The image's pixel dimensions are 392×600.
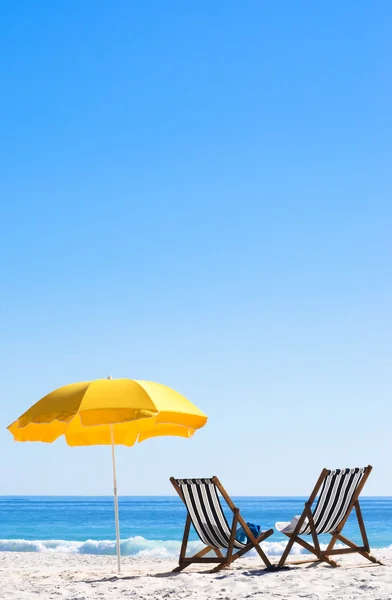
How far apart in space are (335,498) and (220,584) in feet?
4.57

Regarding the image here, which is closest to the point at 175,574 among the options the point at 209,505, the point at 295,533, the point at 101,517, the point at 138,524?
the point at 209,505

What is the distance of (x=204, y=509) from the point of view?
6.48 m

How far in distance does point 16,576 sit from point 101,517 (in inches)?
1289

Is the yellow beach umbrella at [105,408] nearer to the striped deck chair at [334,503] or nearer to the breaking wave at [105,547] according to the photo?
the striped deck chair at [334,503]

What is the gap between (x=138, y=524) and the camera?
33219mm

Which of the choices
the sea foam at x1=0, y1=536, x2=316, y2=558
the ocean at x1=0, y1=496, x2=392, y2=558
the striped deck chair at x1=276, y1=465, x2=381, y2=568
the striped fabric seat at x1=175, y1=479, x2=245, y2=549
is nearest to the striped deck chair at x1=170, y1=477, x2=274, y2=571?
the striped fabric seat at x1=175, y1=479, x2=245, y2=549

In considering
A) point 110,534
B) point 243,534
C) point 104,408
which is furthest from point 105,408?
point 110,534

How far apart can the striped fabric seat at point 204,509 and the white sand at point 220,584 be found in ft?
1.16

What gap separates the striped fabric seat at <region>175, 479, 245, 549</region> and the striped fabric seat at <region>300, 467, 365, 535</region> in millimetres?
789

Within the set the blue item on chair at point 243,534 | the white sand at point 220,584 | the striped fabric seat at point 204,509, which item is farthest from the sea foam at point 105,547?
the striped fabric seat at point 204,509

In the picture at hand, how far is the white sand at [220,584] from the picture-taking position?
521 centimetres

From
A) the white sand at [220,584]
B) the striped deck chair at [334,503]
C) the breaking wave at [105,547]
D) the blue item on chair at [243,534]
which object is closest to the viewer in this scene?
the white sand at [220,584]

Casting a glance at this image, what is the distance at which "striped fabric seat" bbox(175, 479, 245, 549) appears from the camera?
6.43 meters

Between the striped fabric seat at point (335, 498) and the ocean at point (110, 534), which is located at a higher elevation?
the striped fabric seat at point (335, 498)
